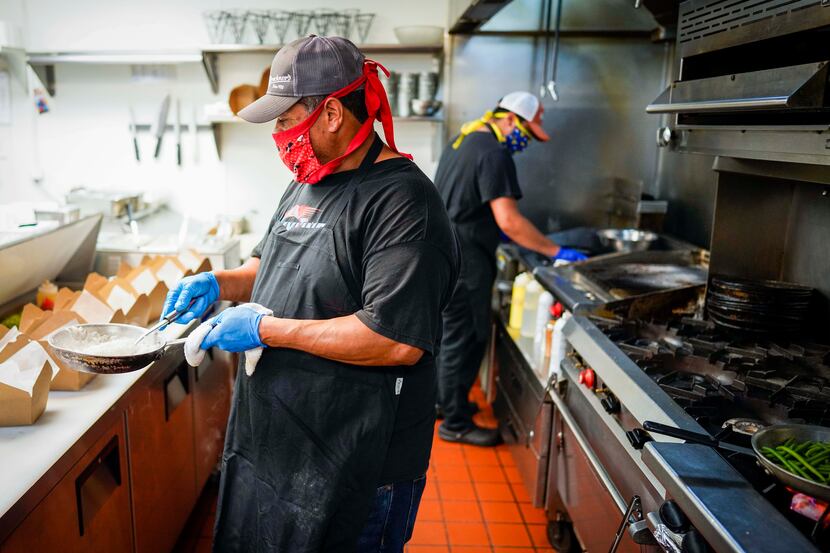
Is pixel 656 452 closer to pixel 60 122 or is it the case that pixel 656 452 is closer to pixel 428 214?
pixel 428 214

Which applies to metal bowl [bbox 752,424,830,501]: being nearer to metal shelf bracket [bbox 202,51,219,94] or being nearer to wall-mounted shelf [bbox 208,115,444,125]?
wall-mounted shelf [bbox 208,115,444,125]

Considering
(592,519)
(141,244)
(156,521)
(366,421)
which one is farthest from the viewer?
(141,244)

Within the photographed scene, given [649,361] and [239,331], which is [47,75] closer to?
[239,331]

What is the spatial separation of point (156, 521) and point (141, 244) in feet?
5.58

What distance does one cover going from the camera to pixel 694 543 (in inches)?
49.4

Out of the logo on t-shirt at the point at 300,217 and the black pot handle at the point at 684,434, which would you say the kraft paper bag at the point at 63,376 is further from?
the black pot handle at the point at 684,434

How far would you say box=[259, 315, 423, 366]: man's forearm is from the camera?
143 cm

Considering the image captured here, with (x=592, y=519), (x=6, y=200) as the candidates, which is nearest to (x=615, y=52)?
(x=592, y=519)

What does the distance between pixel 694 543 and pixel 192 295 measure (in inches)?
51.6

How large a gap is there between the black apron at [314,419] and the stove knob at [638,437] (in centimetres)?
56

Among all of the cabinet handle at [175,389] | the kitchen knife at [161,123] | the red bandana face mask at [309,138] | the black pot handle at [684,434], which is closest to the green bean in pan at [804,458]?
the black pot handle at [684,434]

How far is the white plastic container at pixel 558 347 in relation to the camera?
8.41ft

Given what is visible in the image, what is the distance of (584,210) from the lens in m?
4.52

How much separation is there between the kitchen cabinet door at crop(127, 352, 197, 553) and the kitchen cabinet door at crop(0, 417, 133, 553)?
8 cm
